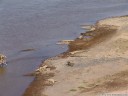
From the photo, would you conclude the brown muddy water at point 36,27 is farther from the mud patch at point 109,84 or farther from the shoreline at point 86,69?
the mud patch at point 109,84

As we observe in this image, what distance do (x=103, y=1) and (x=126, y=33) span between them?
18147 millimetres

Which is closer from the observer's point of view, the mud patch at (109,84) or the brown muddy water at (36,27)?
the mud patch at (109,84)

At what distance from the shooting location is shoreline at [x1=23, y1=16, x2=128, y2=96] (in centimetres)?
2295

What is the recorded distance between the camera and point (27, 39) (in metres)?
34.5

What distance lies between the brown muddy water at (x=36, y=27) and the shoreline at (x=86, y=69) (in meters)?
1.05

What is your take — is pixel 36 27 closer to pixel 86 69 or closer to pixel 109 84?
Result: pixel 86 69

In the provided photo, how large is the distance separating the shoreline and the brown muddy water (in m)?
1.05

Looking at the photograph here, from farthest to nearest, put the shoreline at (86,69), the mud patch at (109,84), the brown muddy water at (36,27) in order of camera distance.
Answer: the brown muddy water at (36,27) → the shoreline at (86,69) → the mud patch at (109,84)

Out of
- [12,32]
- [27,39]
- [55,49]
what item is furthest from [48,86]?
[12,32]

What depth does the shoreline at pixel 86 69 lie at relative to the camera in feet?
75.3

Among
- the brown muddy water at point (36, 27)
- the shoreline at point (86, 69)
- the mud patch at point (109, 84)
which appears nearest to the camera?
the mud patch at point (109, 84)

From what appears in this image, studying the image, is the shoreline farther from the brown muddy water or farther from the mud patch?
the brown muddy water

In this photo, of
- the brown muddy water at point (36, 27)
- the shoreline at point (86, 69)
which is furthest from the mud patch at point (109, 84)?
the brown muddy water at point (36, 27)

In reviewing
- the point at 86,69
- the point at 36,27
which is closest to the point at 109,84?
the point at 86,69
